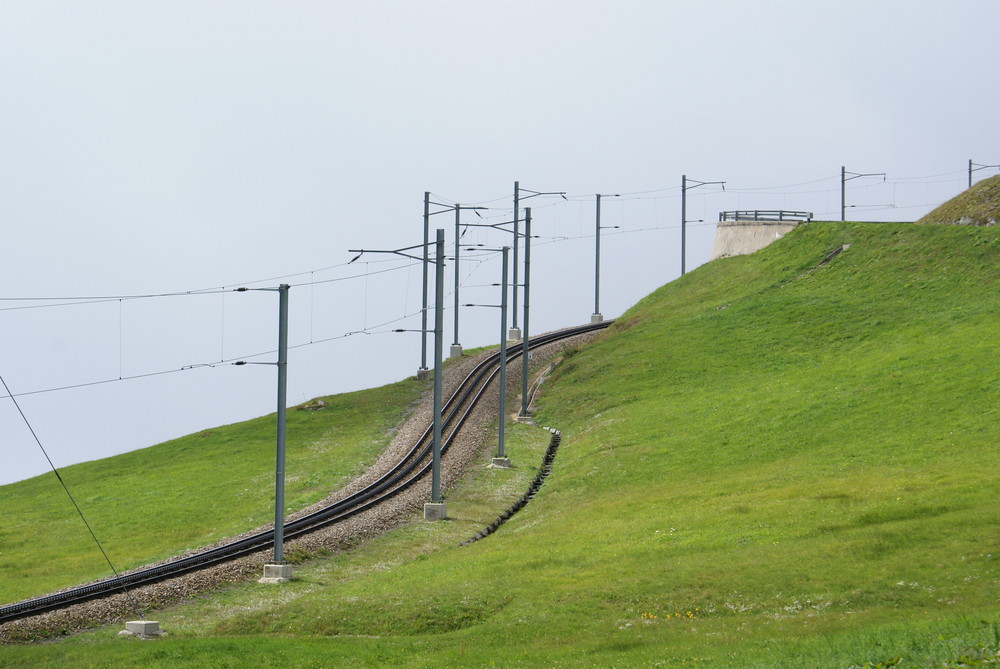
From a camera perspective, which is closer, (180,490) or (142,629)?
(142,629)

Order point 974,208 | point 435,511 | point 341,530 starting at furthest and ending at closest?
1. point 974,208
2. point 435,511
3. point 341,530

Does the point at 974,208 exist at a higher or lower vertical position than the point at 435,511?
higher

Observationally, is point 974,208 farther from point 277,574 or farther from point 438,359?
point 277,574

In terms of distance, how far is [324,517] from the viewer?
4919 centimetres

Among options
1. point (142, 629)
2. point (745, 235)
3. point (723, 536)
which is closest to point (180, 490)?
point (142, 629)

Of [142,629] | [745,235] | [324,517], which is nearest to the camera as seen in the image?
[142,629]

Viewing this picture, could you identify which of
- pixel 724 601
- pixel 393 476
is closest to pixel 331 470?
pixel 393 476

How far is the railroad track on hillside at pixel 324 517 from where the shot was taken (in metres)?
35.1

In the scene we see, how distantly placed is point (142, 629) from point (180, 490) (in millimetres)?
30446

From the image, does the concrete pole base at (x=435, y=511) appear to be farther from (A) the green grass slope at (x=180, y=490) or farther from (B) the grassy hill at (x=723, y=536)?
(A) the green grass slope at (x=180, y=490)

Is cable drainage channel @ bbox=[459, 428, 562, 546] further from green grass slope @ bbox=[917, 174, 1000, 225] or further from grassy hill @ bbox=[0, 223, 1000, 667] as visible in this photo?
green grass slope @ bbox=[917, 174, 1000, 225]

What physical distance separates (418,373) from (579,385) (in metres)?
14.4

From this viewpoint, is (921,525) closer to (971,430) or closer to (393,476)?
(971,430)

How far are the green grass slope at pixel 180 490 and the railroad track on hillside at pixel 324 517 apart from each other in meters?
2.66
